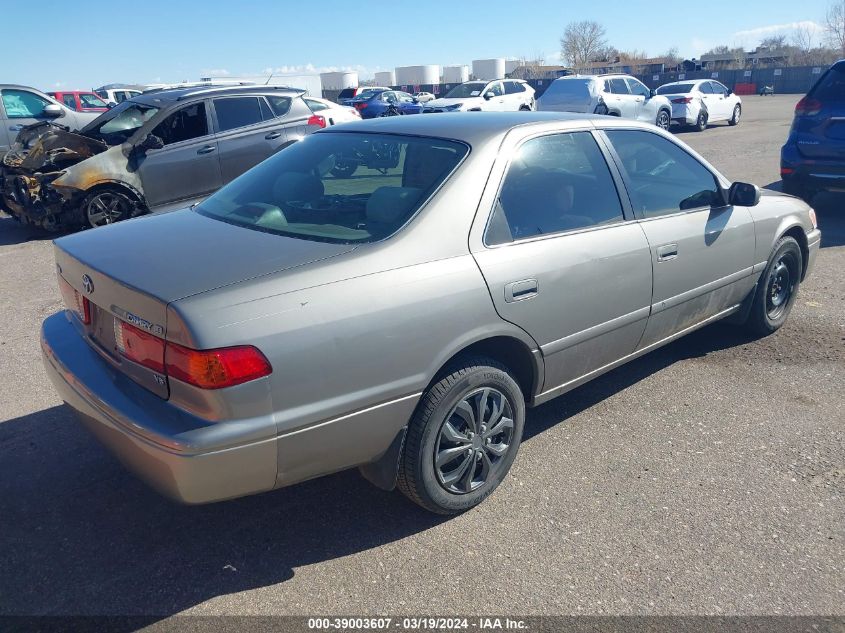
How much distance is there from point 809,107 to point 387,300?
26.0 feet

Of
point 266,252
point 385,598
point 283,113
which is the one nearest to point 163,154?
point 283,113

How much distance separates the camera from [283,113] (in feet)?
31.1

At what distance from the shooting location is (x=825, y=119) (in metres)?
8.20

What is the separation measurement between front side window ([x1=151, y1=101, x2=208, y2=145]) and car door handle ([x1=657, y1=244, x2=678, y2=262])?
669 cm

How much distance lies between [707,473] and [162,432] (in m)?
2.53

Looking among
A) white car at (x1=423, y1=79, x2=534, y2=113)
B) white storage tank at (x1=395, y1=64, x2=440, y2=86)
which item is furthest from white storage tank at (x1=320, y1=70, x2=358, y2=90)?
white car at (x1=423, y1=79, x2=534, y2=113)

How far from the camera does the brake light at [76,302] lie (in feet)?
9.55

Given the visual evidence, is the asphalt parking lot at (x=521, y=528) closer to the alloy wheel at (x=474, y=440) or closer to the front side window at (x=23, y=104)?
the alloy wheel at (x=474, y=440)

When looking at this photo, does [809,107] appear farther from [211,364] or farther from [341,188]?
[211,364]

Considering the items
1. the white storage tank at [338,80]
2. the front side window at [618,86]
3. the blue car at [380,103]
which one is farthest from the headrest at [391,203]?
the white storage tank at [338,80]

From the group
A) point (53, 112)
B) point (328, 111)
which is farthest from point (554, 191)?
point (53, 112)

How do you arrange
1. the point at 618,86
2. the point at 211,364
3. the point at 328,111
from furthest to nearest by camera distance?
the point at 618,86, the point at 328,111, the point at 211,364

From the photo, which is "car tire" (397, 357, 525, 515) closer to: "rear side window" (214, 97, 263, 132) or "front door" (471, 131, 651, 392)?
"front door" (471, 131, 651, 392)

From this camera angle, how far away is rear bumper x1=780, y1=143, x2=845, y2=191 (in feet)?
26.7
